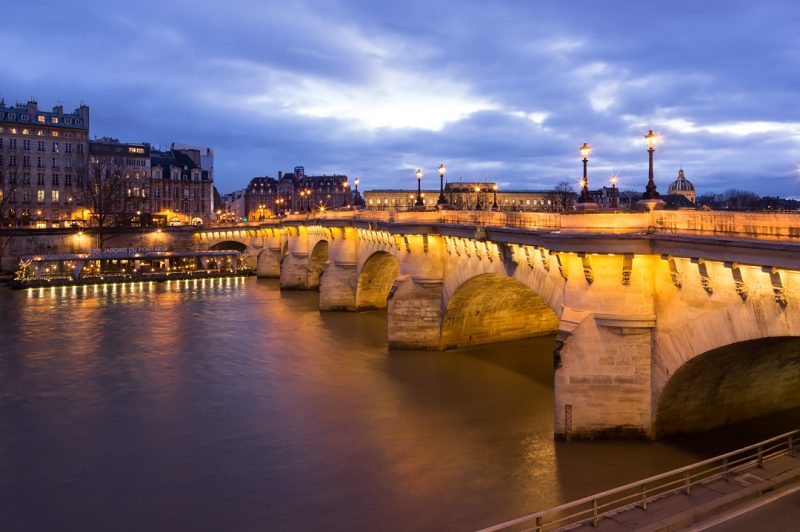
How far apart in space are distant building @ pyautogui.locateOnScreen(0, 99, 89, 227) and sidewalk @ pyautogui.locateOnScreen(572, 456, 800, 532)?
10469 centimetres

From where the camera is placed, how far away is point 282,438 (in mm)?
22156

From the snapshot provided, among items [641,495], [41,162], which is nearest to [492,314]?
[641,495]

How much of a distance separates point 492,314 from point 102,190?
8900cm

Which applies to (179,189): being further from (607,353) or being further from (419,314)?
(607,353)

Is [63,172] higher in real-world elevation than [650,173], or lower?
higher

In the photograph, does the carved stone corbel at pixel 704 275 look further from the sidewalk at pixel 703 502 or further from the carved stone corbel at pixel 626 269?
the sidewalk at pixel 703 502

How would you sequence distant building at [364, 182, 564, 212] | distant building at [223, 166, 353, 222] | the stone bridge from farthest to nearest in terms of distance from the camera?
distant building at [223, 166, 353, 222]
distant building at [364, 182, 564, 212]
the stone bridge

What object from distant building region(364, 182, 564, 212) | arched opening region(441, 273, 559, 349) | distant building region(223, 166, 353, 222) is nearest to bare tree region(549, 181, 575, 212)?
arched opening region(441, 273, 559, 349)

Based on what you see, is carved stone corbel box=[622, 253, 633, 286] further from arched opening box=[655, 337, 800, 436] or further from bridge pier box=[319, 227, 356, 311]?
bridge pier box=[319, 227, 356, 311]

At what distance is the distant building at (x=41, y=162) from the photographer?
100188 mm

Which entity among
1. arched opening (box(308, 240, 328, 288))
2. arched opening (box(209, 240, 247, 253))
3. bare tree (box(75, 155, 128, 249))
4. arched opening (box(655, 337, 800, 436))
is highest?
bare tree (box(75, 155, 128, 249))

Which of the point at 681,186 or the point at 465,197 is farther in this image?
the point at 465,197

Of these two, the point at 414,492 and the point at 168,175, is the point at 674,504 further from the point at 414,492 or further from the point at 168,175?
the point at 168,175

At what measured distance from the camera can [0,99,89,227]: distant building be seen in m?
100
